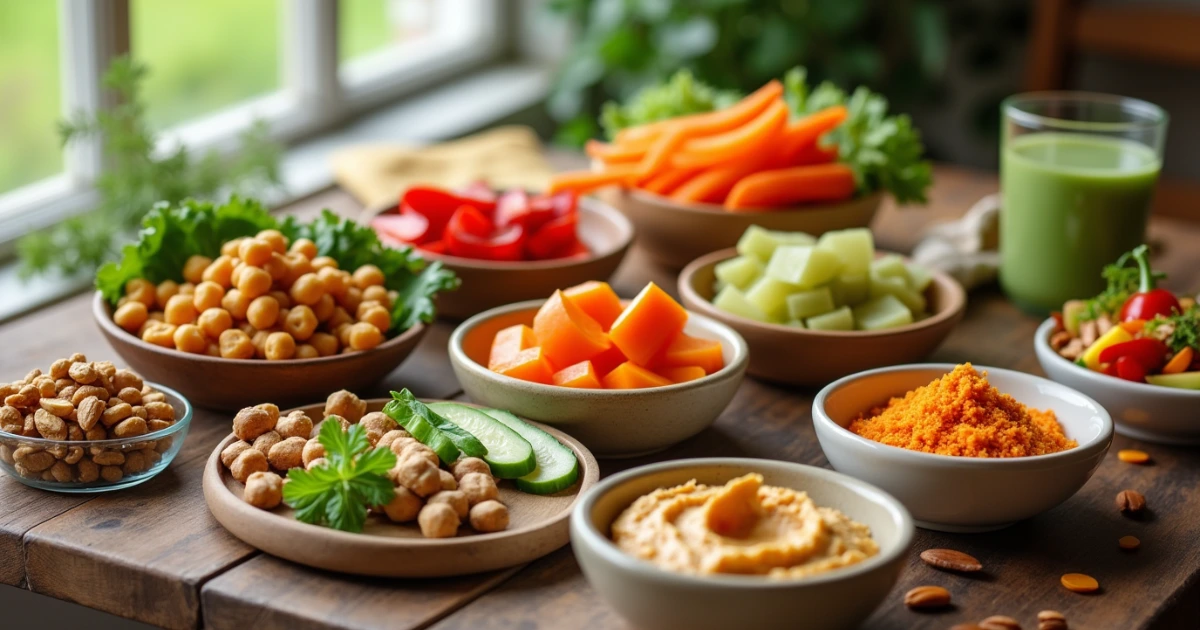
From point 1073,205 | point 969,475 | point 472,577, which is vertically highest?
point 1073,205

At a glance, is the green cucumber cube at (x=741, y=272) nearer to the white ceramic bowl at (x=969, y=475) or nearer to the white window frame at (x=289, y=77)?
the white ceramic bowl at (x=969, y=475)

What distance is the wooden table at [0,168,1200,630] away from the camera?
1277mm

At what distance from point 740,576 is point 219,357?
2.63 feet

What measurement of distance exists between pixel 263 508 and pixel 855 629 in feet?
2.05

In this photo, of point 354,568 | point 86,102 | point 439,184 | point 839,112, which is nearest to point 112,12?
point 86,102

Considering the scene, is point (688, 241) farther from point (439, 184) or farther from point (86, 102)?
point (86, 102)

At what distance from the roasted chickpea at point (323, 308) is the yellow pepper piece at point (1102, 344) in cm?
102

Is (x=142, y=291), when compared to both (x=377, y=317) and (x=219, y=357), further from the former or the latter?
(x=377, y=317)

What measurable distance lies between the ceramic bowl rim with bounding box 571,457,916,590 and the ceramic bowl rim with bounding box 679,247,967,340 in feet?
1.59

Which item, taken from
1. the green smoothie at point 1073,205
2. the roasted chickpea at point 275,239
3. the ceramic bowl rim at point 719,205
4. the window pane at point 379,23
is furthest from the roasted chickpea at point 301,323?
the window pane at point 379,23

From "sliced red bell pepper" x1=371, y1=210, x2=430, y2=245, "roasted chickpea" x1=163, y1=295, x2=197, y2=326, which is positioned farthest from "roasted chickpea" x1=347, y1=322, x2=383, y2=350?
"sliced red bell pepper" x1=371, y1=210, x2=430, y2=245

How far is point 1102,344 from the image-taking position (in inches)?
68.3

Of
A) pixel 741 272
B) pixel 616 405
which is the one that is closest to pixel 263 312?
pixel 616 405

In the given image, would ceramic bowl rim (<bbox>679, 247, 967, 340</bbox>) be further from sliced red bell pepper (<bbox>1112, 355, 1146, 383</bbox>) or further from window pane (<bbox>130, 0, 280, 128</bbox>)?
window pane (<bbox>130, 0, 280, 128</bbox>)
